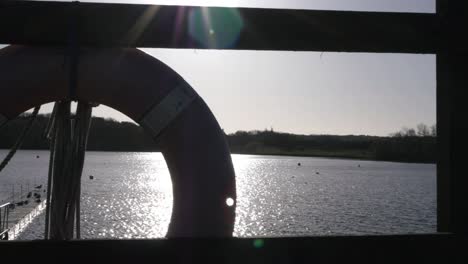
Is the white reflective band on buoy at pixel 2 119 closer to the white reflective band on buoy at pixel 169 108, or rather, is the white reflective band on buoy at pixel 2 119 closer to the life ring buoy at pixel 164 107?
the life ring buoy at pixel 164 107

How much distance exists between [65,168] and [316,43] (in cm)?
159

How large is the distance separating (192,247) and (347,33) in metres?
0.91

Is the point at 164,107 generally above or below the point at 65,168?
above

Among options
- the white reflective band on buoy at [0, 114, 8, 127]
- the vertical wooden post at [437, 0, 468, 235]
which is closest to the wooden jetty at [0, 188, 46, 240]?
the white reflective band on buoy at [0, 114, 8, 127]

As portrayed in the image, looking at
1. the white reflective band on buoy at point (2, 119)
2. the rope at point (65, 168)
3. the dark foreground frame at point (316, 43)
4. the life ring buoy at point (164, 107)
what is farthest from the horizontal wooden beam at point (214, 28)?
the rope at point (65, 168)

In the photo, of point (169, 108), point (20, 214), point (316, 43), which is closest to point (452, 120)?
point (316, 43)

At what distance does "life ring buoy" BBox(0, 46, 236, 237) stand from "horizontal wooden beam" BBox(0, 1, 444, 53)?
35cm

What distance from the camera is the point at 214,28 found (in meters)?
1.75

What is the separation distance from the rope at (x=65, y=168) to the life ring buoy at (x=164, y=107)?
55 centimetres

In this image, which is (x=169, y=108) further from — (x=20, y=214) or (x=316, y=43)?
(x=20, y=214)

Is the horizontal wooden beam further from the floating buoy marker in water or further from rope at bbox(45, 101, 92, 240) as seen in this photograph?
rope at bbox(45, 101, 92, 240)

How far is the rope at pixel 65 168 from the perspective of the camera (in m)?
2.70

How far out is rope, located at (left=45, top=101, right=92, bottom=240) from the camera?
8.85 ft

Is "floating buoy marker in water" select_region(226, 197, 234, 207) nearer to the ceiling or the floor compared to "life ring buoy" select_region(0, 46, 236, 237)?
nearer to the floor
